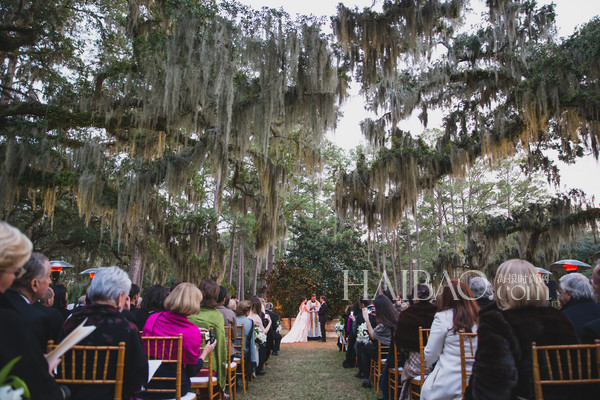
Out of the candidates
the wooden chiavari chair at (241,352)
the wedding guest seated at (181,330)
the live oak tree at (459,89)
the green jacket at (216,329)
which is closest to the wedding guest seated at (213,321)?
the green jacket at (216,329)

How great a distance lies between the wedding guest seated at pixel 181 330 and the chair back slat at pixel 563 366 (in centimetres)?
216

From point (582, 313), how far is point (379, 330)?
8.66 ft

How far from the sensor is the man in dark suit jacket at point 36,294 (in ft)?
6.42

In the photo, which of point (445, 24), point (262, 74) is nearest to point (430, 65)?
point (445, 24)

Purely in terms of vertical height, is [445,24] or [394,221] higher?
[445,24]

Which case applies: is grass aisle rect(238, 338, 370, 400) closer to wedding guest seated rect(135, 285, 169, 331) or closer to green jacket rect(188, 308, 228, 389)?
green jacket rect(188, 308, 228, 389)

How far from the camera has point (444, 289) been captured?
112 inches

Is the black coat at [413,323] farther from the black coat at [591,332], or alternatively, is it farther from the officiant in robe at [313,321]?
the officiant in robe at [313,321]

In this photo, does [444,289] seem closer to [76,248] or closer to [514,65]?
[514,65]

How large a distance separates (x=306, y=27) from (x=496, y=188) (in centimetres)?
2225

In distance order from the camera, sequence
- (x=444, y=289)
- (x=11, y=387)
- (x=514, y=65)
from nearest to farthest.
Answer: (x=11, y=387), (x=444, y=289), (x=514, y=65)

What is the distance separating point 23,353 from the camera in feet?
3.97

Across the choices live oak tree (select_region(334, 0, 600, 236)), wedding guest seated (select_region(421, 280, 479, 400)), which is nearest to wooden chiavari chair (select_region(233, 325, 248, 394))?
wedding guest seated (select_region(421, 280, 479, 400))

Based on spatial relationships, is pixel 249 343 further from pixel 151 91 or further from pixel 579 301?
pixel 151 91
